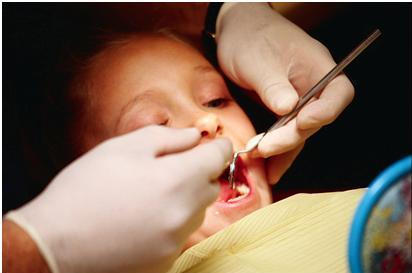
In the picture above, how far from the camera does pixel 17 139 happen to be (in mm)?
1496

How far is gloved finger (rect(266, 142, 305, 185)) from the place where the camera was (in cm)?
135

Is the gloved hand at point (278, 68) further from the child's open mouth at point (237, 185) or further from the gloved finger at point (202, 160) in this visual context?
the gloved finger at point (202, 160)

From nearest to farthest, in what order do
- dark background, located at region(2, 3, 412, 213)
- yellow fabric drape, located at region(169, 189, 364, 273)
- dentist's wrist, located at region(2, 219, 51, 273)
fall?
dentist's wrist, located at region(2, 219, 51, 273)
yellow fabric drape, located at region(169, 189, 364, 273)
dark background, located at region(2, 3, 412, 213)

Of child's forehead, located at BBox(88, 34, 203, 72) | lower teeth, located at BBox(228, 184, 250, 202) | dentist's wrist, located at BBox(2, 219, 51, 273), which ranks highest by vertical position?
child's forehead, located at BBox(88, 34, 203, 72)

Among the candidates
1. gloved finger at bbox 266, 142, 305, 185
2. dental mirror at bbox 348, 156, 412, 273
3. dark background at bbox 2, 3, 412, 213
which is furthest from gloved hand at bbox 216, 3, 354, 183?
dental mirror at bbox 348, 156, 412, 273

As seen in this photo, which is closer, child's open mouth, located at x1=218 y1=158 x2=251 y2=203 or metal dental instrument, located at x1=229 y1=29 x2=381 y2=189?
metal dental instrument, located at x1=229 y1=29 x2=381 y2=189

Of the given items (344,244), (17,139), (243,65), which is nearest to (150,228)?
(344,244)

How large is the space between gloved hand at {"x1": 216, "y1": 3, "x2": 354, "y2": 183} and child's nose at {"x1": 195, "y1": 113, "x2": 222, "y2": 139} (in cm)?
13

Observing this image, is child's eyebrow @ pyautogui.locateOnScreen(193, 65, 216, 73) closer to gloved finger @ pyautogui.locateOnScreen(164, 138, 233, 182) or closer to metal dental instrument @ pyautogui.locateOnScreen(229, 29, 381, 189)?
metal dental instrument @ pyautogui.locateOnScreen(229, 29, 381, 189)

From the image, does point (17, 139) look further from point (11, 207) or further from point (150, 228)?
point (150, 228)

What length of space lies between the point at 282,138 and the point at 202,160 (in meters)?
0.43

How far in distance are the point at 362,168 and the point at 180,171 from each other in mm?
959

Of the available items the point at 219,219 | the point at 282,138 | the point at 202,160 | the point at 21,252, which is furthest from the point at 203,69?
the point at 21,252

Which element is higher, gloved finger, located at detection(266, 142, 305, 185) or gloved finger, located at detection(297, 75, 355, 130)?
gloved finger, located at detection(297, 75, 355, 130)
